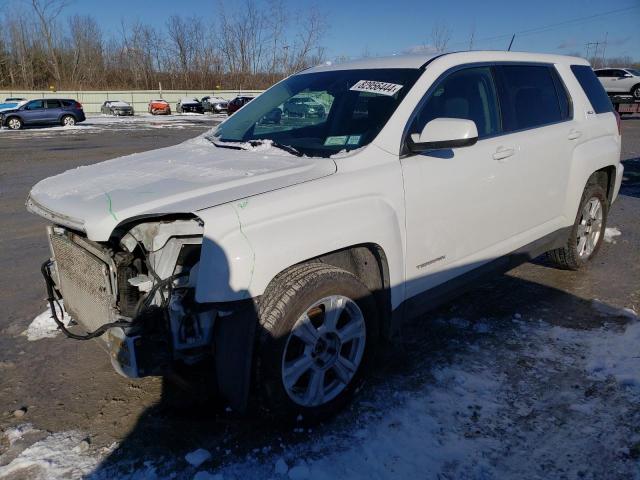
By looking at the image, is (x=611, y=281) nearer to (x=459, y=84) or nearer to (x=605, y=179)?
(x=605, y=179)

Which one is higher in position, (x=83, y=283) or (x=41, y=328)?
(x=83, y=283)

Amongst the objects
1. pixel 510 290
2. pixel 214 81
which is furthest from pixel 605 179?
pixel 214 81

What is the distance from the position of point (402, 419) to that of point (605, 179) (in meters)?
3.75

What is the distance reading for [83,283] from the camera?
111 inches

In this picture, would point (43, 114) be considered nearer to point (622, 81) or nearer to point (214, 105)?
point (214, 105)

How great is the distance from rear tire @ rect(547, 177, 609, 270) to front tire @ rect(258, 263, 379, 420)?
111 inches

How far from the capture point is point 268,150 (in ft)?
10.7

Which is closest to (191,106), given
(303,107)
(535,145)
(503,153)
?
(303,107)

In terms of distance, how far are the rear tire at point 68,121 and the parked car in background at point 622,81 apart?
30240mm

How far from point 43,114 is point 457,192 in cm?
3028

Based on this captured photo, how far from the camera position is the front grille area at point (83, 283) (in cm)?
261

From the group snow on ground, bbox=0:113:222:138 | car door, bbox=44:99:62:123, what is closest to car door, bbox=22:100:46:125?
car door, bbox=44:99:62:123

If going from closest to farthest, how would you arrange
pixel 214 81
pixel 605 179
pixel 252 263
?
pixel 252 263 < pixel 605 179 < pixel 214 81

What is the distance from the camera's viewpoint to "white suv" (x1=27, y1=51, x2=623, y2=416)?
2.38 meters
